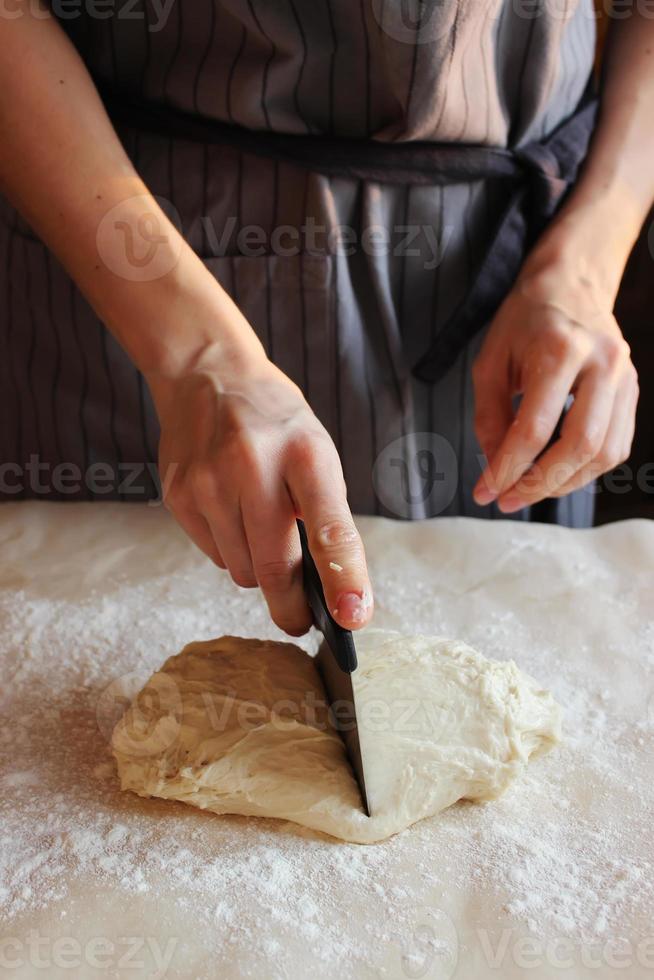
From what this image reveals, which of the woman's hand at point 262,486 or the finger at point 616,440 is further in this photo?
the finger at point 616,440

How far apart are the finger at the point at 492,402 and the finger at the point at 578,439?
0.10 m

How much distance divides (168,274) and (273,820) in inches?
24.2

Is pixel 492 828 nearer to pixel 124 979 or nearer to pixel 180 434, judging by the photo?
pixel 124 979

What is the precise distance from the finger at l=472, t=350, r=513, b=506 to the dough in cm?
37

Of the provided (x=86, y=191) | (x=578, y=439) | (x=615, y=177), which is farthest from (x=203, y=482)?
(x=615, y=177)

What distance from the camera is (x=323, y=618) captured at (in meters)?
0.95

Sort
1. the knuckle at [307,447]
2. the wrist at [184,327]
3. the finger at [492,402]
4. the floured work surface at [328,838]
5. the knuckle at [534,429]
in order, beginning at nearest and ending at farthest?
the floured work surface at [328,838] → the knuckle at [307,447] → the wrist at [184,327] → the knuckle at [534,429] → the finger at [492,402]

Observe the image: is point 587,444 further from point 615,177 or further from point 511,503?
point 615,177

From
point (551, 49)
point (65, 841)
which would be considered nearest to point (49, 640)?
point (65, 841)

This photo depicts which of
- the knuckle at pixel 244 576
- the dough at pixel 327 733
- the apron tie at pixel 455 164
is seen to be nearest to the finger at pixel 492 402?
the apron tie at pixel 455 164

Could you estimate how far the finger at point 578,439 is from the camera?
1.27 meters

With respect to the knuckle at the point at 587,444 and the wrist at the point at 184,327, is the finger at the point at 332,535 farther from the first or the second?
the knuckle at the point at 587,444

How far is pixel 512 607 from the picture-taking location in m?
1.30

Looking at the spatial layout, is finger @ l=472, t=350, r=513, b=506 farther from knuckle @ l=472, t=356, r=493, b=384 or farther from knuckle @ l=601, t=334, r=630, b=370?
knuckle @ l=601, t=334, r=630, b=370
